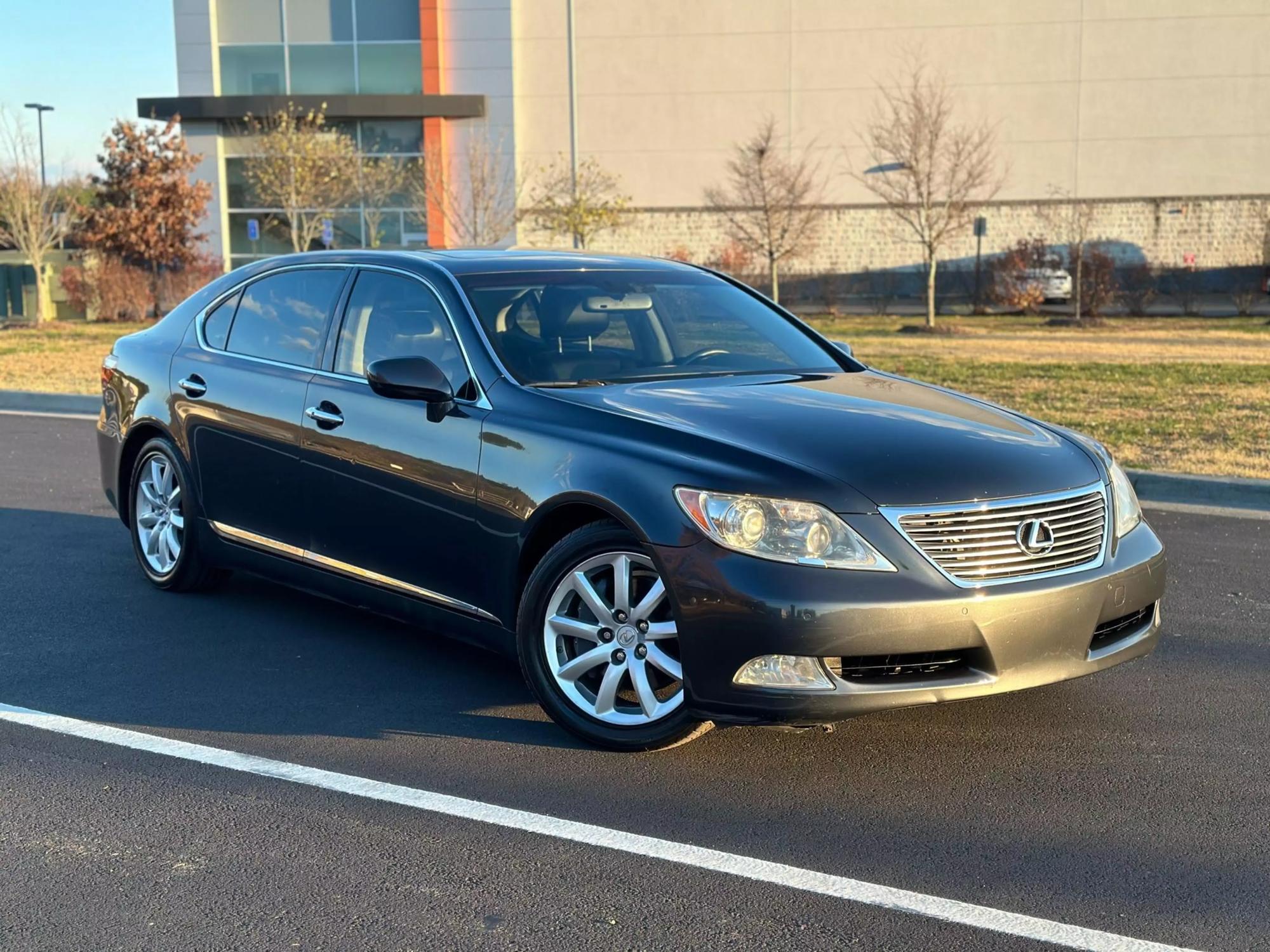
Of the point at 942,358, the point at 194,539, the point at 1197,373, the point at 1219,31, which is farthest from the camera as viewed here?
the point at 1219,31

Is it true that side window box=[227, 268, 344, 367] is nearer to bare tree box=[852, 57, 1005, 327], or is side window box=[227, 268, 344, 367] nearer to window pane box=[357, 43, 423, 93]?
bare tree box=[852, 57, 1005, 327]

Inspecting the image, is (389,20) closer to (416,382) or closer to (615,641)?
(416,382)

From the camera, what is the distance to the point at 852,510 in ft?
13.3

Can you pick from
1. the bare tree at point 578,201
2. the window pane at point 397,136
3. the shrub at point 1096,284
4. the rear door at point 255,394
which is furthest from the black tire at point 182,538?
the window pane at point 397,136

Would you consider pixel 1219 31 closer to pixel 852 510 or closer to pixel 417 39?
pixel 417 39

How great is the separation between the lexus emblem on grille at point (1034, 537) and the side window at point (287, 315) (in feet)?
9.80

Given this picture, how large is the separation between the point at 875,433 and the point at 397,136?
3940 centimetres

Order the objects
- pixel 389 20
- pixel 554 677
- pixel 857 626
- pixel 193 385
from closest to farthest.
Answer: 1. pixel 857 626
2. pixel 554 677
3. pixel 193 385
4. pixel 389 20

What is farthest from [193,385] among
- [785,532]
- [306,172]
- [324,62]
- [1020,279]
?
[324,62]

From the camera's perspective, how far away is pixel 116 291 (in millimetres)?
34250

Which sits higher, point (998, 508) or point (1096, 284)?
point (1096, 284)

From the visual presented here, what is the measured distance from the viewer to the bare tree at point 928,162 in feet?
98.5

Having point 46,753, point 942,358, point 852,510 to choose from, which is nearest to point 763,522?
point 852,510

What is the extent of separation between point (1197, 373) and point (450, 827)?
14.4 meters
